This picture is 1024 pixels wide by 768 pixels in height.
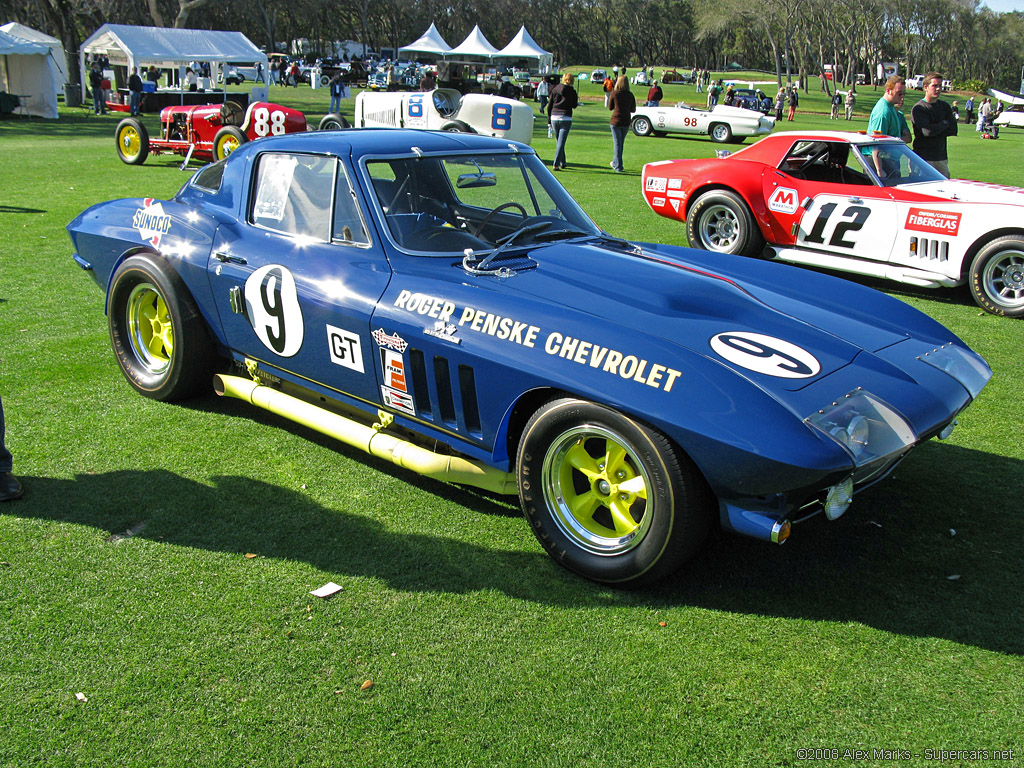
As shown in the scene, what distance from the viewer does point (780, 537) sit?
112 inches

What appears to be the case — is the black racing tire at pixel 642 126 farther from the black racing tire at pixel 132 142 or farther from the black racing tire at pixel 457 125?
the black racing tire at pixel 132 142

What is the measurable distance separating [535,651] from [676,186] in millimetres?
7567

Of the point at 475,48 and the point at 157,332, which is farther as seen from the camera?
the point at 475,48

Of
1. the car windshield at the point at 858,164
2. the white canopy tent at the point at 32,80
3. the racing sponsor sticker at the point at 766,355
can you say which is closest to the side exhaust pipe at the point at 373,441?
the racing sponsor sticker at the point at 766,355

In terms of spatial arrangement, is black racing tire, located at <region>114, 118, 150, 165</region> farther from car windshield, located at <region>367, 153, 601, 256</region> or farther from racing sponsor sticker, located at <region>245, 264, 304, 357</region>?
car windshield, located at <region>367, 153, 601, 256</region>

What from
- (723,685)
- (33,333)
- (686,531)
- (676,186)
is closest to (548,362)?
(686,531)

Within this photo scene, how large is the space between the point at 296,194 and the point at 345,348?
39.2 inches

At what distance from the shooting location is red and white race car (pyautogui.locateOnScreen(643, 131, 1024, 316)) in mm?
7559

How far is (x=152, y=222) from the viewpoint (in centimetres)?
496

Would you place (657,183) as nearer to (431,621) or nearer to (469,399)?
(469,399)

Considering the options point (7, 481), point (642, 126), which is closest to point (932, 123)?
point (7, 481)

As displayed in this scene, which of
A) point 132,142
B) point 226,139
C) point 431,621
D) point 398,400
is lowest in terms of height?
point 431,621

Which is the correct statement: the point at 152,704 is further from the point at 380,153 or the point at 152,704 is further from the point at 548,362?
the point at 380,153

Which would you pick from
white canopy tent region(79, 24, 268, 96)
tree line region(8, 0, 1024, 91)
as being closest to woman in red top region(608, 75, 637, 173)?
white canopy tent region(79, 24, 268, 96)
